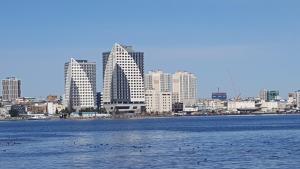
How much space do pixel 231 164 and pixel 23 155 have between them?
784 inches

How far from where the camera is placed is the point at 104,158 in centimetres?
5300

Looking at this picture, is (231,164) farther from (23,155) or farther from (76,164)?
(23,155)

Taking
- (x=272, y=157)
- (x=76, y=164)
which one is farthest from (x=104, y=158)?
(x=272, y=157)

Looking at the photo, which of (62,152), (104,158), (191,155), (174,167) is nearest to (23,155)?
(62,152)

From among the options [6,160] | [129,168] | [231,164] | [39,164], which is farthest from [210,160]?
[6,160]

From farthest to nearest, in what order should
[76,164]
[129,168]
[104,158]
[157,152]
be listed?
[157,152]
[104,158]
[76,164]
[129,168]

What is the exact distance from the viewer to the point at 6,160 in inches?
2120

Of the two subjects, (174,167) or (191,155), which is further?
(191,155)

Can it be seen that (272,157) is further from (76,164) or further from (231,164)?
(76,164)

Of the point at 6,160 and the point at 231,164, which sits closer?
the point at 231,164

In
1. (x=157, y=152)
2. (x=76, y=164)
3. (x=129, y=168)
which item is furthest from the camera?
(x=157, y=152)

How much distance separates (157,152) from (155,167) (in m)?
13.0

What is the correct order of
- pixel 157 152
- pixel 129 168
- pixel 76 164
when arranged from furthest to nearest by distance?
pixel 157 152 < pixel 76 164 < pixel 129 168

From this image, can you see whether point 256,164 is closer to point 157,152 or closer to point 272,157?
point 272,157
